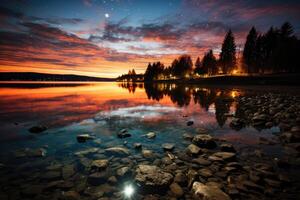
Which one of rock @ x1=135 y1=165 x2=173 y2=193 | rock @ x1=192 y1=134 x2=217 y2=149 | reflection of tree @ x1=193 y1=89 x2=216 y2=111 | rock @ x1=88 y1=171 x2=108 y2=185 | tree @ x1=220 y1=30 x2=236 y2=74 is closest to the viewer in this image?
rock @ x1=135 y1=165 x2=173 y2=193

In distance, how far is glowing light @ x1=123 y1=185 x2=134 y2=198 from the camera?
3819mm

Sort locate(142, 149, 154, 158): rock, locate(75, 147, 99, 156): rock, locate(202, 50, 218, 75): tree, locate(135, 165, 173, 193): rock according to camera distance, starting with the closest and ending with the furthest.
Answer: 1. locate(135, 165, 173, 193): rock
2. locate(142, 149, 154, 158): rock
3. locate(75, 147, 99, 156): rock
4. locate(202, 50, 218, 75): tree

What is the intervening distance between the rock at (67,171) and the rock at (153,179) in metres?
1.98

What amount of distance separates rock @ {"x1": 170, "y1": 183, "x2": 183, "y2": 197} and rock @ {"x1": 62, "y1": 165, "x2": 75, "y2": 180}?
2.93 metres

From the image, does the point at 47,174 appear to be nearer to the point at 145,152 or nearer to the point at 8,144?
the point at 145,152

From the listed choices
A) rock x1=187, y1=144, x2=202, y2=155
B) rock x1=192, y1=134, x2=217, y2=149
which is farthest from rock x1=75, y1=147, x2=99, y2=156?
rock x1=192, y1=134, x2=217, y2=149

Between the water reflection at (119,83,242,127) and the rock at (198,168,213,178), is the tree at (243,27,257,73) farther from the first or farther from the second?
the rock at (198,168,213,178)

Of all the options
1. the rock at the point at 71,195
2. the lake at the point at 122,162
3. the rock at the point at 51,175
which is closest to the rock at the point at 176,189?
the lake at the point at 122,162

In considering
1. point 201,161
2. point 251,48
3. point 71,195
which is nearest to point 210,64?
point 251,48

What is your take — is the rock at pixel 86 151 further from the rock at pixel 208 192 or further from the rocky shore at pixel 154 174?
the rock at pixel 208 192

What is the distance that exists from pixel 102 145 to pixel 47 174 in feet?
7.75

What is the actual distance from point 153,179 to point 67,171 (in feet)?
8.80

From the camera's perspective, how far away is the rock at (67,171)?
455 cm

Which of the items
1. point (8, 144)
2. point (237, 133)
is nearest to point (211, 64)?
point (237, 133)
